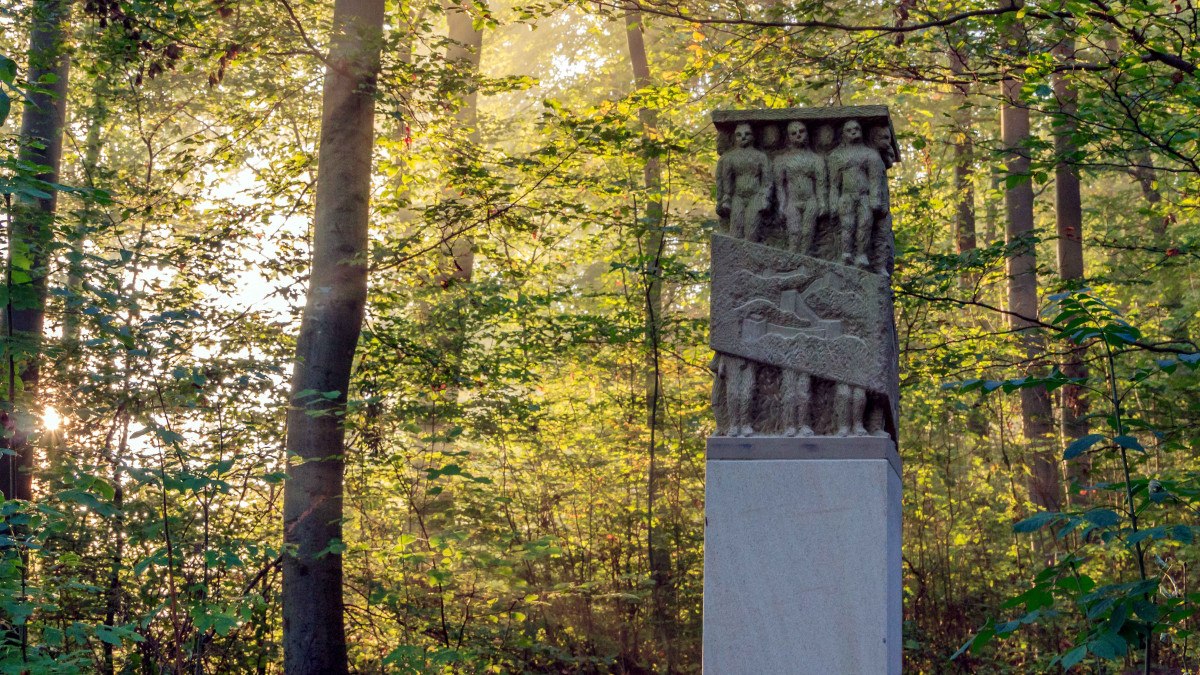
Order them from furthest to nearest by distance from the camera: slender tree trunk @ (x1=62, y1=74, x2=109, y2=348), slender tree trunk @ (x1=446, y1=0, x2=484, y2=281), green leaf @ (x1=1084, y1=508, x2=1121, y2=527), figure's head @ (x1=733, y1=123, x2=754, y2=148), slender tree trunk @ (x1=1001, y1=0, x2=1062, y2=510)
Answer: slender tree trunk @ (x1=1001, y1=0, x2=1062, y2=510)
slender tree trunk @ (x1=446, y1=0, x2=484, y2=281)
slender tree trunk @ (x1=62, y1=74, x2=109, y2=348)
figure's head @ (x1=733, y1=123, x2=754, y2=148)
green leaf @ (x1=1084, y1=508, x2=1121, y2=527)

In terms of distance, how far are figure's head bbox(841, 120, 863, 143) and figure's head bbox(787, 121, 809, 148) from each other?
180 millimetres

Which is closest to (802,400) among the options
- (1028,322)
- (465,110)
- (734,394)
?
(734,394)

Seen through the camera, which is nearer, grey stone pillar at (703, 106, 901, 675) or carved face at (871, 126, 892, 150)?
grey stone pillar at (703, 106, 901, 675)

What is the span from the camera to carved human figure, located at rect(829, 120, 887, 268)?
5227mm

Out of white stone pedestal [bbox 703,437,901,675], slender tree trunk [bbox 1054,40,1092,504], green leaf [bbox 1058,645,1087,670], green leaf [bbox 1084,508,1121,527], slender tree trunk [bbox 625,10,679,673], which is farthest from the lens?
slender tree trunk [bbox 1054,40,1092,504]

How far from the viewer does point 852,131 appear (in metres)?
5.32

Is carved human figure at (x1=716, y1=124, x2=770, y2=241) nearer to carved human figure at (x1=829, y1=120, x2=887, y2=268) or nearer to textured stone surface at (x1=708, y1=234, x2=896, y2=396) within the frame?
textured stone surface at (x1=708, y1=234, x2=896, y2=396)

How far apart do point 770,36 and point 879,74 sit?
810 millimetres

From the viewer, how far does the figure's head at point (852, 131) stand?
5.31 meters

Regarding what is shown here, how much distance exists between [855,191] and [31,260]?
390cm

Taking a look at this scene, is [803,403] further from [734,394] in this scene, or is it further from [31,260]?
[31,260]

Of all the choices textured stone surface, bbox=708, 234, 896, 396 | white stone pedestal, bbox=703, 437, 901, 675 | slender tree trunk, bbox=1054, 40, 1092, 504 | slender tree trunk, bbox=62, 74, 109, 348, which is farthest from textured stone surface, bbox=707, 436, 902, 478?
slender tree trunk, bbox=1054, 40, 1092, 504

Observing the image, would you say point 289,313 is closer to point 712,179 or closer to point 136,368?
point 136,368

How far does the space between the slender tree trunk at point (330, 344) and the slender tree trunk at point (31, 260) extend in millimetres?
1587
